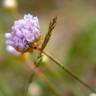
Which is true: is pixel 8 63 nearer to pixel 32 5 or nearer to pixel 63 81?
pixel 63 81

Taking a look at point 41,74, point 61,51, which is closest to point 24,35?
point 41,74

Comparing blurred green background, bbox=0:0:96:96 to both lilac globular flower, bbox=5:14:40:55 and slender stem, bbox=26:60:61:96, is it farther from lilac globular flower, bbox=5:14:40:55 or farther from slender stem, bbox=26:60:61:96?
lilac globular flower, bbox=5:14:40:55

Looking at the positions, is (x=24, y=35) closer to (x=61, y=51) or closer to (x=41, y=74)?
(x=41, y=74)

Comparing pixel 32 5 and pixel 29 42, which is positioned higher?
pixel 29 42

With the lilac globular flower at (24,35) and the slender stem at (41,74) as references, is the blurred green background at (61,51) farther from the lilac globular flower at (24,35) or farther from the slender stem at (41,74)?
Result: the lilac globular flower at (24,35)

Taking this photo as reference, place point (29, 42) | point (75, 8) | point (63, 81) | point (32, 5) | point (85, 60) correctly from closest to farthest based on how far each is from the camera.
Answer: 1. point (29, 42)
2. point (63, 81)
3. point (85, 60)
4. point (75, 8)
5. point (32, 5)

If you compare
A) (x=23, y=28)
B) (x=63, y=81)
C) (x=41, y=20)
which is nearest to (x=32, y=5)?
(x=41, y=20)
